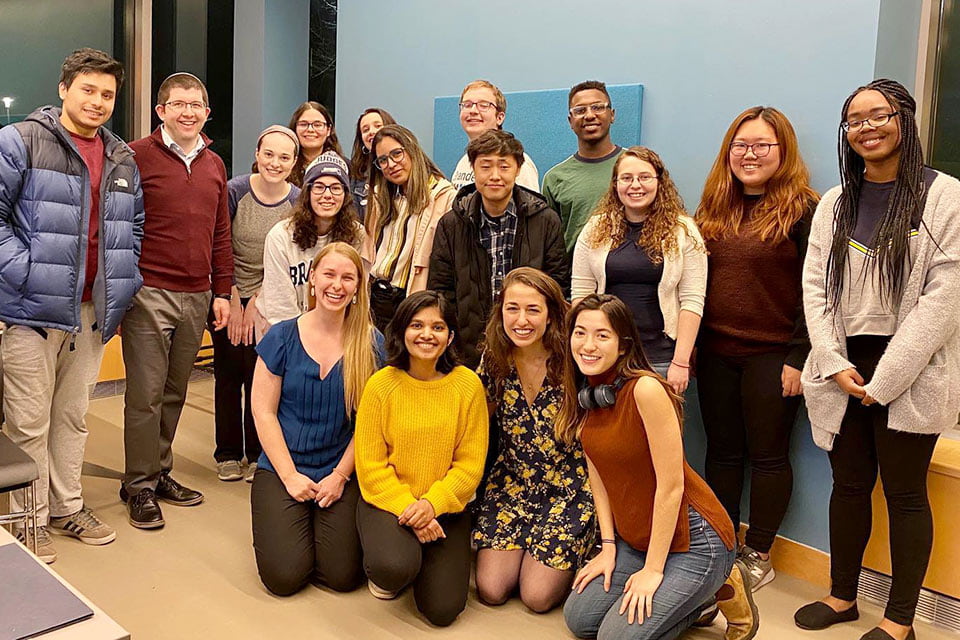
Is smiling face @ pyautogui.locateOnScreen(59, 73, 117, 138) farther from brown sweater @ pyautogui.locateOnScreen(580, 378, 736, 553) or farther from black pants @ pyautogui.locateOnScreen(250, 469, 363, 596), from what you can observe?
brown sweater @ pyautogui.locateOnScreen(580, 378, 736, 553)

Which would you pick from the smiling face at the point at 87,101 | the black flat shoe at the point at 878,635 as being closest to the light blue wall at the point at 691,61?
the black flat shoe at the point at 878,635

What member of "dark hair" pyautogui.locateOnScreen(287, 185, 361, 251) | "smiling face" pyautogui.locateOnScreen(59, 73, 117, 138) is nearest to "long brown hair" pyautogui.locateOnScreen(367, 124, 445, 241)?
"dark hair" pyautogui.locateOnScreen(287, 185, 361, 251)

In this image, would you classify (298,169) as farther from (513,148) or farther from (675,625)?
(675,625)

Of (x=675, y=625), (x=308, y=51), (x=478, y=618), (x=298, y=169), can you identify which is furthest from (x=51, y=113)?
(x=308, y=51)

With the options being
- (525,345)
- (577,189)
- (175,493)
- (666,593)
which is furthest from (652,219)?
(175,493)

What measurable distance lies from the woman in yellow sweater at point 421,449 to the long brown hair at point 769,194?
970mm

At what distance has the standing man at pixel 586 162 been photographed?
3.17m

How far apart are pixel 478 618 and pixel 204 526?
1199 mm

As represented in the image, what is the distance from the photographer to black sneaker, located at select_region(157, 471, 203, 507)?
3402 millimetres

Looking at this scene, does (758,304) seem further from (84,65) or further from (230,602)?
(84,65)

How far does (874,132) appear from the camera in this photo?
2311 mm

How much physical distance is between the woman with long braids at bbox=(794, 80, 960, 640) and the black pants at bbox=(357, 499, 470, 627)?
1.04 metres

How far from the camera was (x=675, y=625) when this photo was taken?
2.38m

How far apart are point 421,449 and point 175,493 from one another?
1.32m
